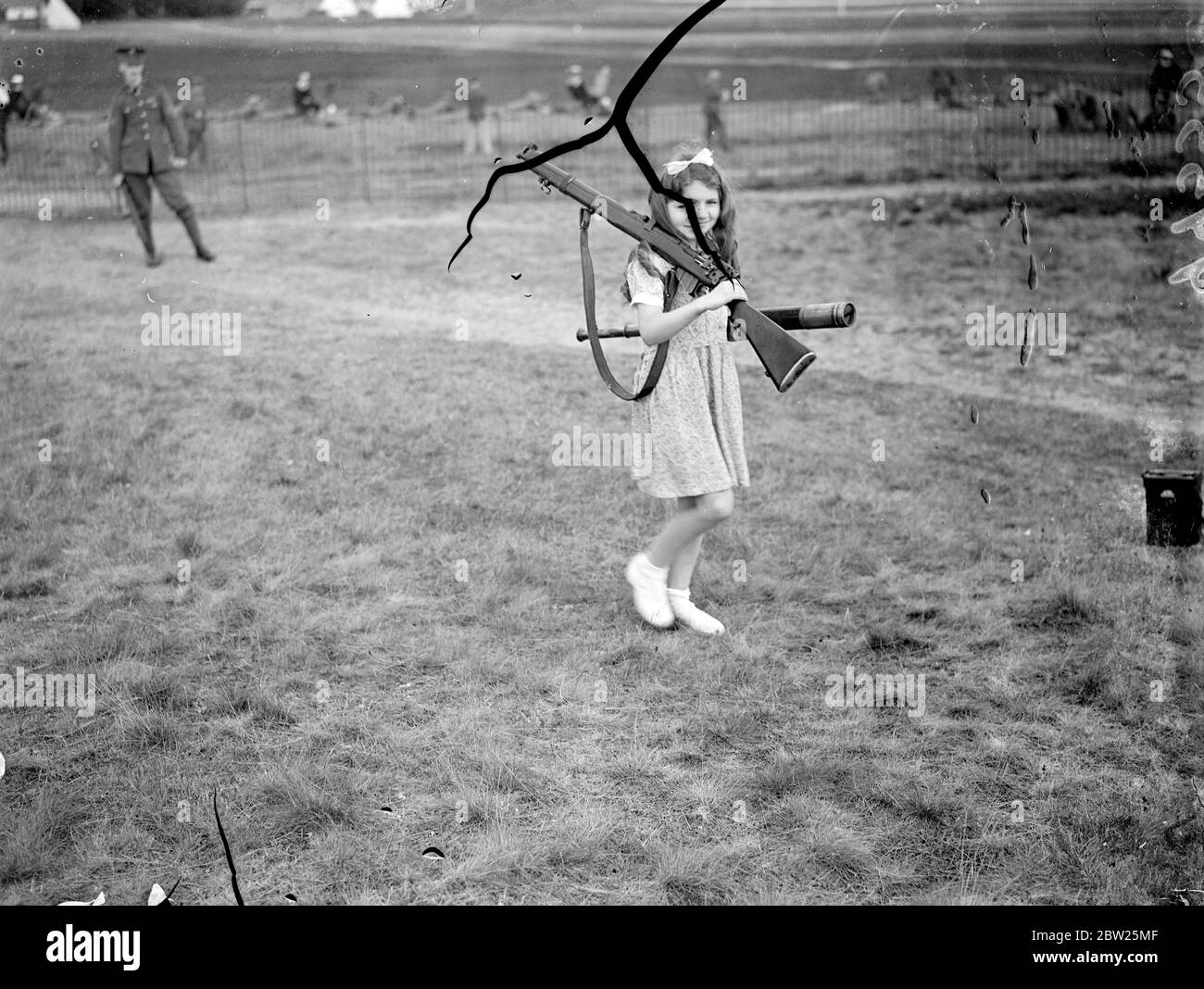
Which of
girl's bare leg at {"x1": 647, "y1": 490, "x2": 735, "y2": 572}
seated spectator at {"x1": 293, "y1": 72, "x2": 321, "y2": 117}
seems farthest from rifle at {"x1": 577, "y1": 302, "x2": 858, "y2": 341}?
seated spectator at {"x1": 293, "y1": 72, "x2": 321, "y2": 117}

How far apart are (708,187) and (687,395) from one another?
2.37 feet

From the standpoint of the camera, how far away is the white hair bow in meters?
4.00

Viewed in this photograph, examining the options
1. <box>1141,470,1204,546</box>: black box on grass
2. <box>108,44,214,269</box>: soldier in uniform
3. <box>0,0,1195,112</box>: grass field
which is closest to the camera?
<box>1141,470,1204,546</box>: black box on grass

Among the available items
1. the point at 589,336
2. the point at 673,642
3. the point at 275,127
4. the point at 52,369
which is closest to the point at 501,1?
the point at 589,336

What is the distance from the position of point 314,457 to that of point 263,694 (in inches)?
97.1

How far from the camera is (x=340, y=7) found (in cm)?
569

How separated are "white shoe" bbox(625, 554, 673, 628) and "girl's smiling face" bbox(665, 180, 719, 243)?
4.09 feet

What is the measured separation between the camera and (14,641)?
4.30 meters

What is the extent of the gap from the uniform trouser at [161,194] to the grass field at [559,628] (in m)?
1.34

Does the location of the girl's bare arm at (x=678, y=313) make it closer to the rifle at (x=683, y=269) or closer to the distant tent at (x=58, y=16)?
the rifle at (x=683, y=269)

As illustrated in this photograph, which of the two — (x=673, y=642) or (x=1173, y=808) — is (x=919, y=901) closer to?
(x=1173, y=808)

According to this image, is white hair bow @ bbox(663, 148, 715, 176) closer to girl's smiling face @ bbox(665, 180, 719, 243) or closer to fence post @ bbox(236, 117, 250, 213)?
girl's smiling face @ bbox(665, 180, 719, 243)

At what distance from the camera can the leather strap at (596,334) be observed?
12.7ft

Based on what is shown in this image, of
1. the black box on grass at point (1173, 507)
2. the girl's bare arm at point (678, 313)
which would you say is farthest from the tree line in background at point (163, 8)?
the black box on grass at point (1173, 507)
